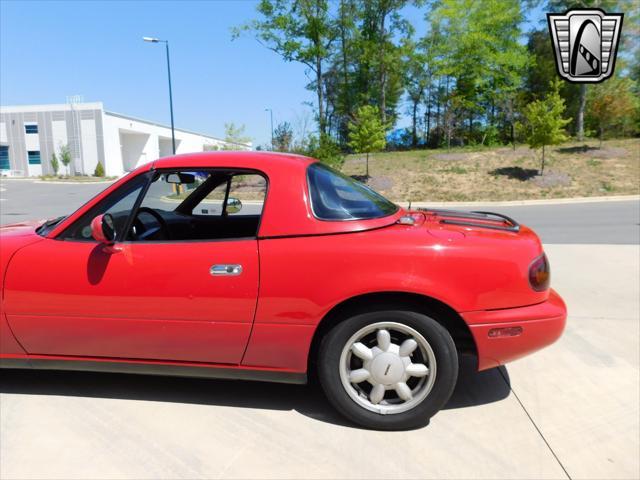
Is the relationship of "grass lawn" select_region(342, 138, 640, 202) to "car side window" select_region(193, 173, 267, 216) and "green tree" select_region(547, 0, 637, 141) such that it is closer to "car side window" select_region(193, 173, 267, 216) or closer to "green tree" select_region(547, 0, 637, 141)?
"green tree" select_region(547, 0, 637, 141)

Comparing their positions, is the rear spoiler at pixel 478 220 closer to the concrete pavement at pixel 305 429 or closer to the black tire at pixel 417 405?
the black tire at pixel 417 405

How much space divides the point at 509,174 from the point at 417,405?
19402 millimetres

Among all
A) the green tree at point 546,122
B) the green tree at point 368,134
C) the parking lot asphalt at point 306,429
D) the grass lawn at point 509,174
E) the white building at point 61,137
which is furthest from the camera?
the white building at point 61,137

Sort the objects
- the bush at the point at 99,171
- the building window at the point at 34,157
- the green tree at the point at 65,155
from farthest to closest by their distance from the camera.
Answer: the building window at the point at 34,157 → the green tree at the point at 65,155 → the bush at the point at 99,171

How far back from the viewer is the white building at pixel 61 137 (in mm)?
48438

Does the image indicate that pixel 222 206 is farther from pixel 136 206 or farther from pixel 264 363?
pixel 264 363

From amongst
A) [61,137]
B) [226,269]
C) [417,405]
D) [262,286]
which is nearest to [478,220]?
[417,405]

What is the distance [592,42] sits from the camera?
8.06m

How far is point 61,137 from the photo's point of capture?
49.8 m

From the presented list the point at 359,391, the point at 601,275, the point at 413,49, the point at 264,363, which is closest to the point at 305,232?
the point at 264,363

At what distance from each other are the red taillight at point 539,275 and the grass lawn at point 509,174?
15972mm

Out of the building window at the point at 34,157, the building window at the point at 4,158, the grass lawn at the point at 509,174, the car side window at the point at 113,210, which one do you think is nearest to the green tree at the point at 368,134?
the grass lawn at the point at 509,174

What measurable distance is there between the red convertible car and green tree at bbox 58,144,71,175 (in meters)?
50.3

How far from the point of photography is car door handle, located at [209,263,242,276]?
245cm
